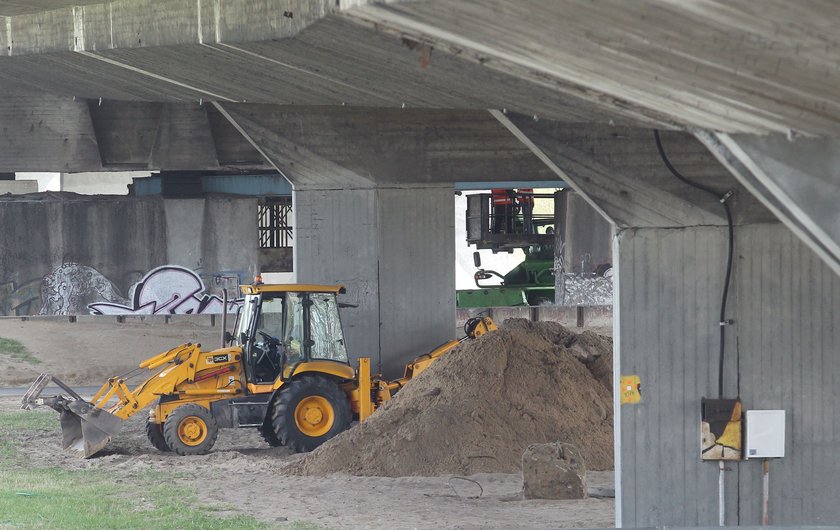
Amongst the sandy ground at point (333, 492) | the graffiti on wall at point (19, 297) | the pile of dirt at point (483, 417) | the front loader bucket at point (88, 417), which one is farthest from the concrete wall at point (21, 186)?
the pile of dirt at point (483, 417)

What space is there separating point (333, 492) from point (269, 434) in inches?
138

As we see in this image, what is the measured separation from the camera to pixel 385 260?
21422 mm

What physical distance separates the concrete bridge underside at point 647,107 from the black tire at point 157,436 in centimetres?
483

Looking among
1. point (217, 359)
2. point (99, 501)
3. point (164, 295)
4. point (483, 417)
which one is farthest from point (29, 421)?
point (164, 295)

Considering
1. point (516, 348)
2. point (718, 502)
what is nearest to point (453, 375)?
point (516, 348)

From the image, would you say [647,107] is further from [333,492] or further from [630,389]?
[333,492]

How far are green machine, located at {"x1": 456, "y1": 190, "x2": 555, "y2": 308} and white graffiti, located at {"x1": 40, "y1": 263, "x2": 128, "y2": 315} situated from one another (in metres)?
9.88

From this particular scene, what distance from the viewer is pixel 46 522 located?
12.3 meters

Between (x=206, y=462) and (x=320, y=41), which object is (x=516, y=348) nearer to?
(x=206, y=462)

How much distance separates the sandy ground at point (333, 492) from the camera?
12984mm

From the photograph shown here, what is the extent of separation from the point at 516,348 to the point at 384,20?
9.49 metres

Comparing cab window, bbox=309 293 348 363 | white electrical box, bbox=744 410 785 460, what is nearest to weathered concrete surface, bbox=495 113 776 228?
white electrical box, bbox=744 410 785 460

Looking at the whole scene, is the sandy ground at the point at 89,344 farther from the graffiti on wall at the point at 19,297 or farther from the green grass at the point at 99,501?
the green grass at the point at 99,501

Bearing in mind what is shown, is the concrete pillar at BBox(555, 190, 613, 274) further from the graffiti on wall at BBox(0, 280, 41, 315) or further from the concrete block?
the concrete block
